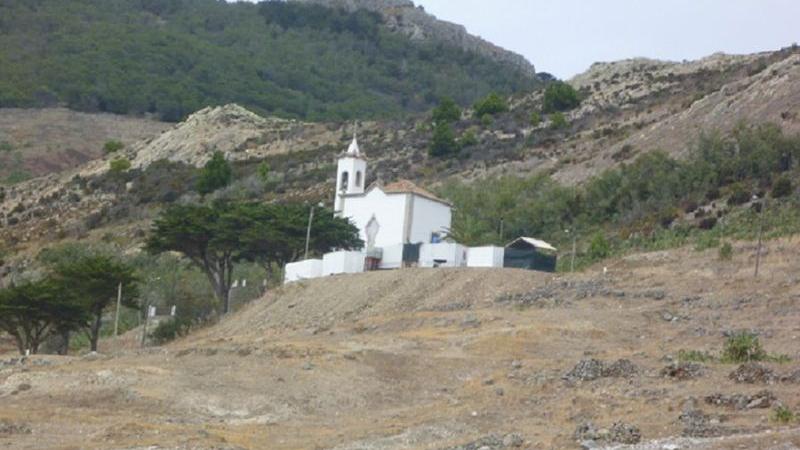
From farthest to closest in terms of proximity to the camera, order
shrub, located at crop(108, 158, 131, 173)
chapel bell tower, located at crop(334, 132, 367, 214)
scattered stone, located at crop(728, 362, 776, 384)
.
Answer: shrub, located at crop(108, 158, 131, 173), chapel bell tower, located at crop(334, 132, 367, 214), scattered stone, located at crop(728, 362, 776, 384)

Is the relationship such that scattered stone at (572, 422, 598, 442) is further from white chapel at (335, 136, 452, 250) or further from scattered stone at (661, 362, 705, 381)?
white chapel at (335, 136, 452, 250)

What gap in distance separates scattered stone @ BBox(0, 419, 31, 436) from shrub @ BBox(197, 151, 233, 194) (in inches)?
2213

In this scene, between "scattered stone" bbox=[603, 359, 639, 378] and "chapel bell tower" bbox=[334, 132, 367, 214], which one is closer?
"scattered stone" bbox=[603, 359, 639, 378]

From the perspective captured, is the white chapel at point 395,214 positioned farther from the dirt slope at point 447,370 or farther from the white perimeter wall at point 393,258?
the dirt slope at point 447,370

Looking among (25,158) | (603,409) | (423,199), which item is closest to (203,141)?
(25,158)

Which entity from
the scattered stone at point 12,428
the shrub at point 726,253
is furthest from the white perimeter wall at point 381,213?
the scattered stone at point 12,428

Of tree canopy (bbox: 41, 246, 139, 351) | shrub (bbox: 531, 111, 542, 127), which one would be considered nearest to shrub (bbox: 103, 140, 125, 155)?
shrub (bbox: 531, 111, 542, 127)

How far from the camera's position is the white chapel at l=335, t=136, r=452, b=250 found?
162ft

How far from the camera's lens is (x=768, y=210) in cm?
5006

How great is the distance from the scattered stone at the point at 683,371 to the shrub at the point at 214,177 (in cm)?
5592

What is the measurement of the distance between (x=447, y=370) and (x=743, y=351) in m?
6.43

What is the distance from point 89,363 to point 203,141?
66.6 m

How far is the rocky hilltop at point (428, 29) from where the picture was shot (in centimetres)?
17088

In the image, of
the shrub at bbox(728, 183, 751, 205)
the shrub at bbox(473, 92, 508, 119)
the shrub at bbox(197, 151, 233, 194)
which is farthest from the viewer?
the shrub at bbox(473, 92, 508, 119)
